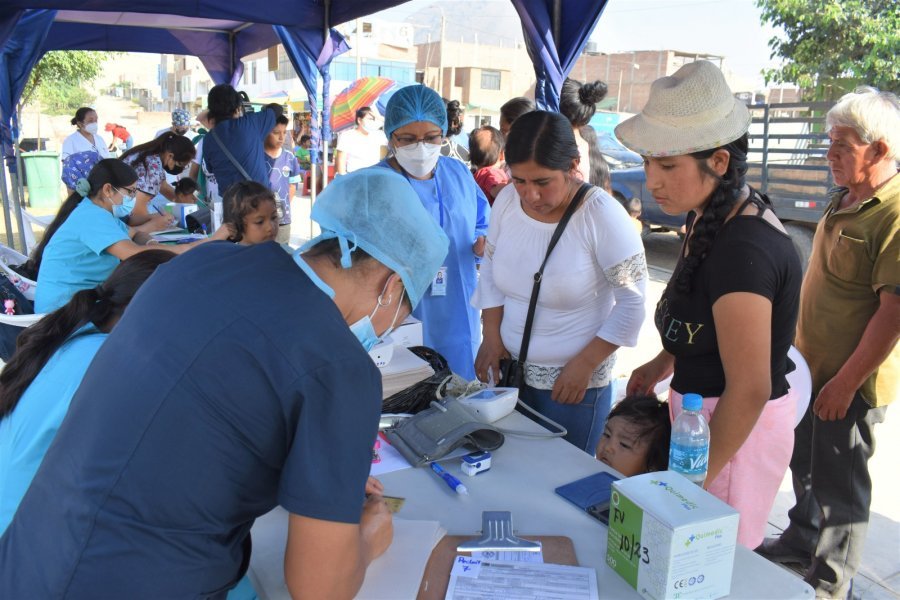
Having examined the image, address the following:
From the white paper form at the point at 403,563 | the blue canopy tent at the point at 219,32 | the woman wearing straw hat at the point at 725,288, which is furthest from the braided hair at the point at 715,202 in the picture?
the blue canopy tent at the point at 219,32

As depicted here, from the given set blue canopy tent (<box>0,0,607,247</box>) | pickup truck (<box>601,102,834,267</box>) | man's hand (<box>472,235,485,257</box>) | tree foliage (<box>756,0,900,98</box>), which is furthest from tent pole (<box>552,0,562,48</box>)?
tree foliage (<box>756,0,900,98</box>)

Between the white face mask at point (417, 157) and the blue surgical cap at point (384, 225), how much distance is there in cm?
161

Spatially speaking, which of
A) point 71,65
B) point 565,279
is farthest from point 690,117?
point 71,65

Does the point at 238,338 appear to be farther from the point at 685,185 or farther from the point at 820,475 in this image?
the point at 820,475

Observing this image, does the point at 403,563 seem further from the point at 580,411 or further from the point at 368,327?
the point at 580,411

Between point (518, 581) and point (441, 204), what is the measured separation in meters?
1.90

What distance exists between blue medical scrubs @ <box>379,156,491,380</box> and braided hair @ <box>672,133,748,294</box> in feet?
4.47

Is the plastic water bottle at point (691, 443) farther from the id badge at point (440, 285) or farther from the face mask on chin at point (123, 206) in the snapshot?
the face mask on chin at point (123, 206)

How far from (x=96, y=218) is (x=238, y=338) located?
283 centimetres

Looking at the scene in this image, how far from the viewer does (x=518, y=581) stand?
114 cm

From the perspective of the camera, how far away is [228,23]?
866 centimetres

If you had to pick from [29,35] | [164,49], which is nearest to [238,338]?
[29,35]

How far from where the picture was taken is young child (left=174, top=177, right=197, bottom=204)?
576 centimetres

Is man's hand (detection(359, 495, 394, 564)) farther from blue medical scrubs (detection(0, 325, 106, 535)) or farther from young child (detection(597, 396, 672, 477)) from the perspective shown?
young child (detection(597, 396, 672, 477))
